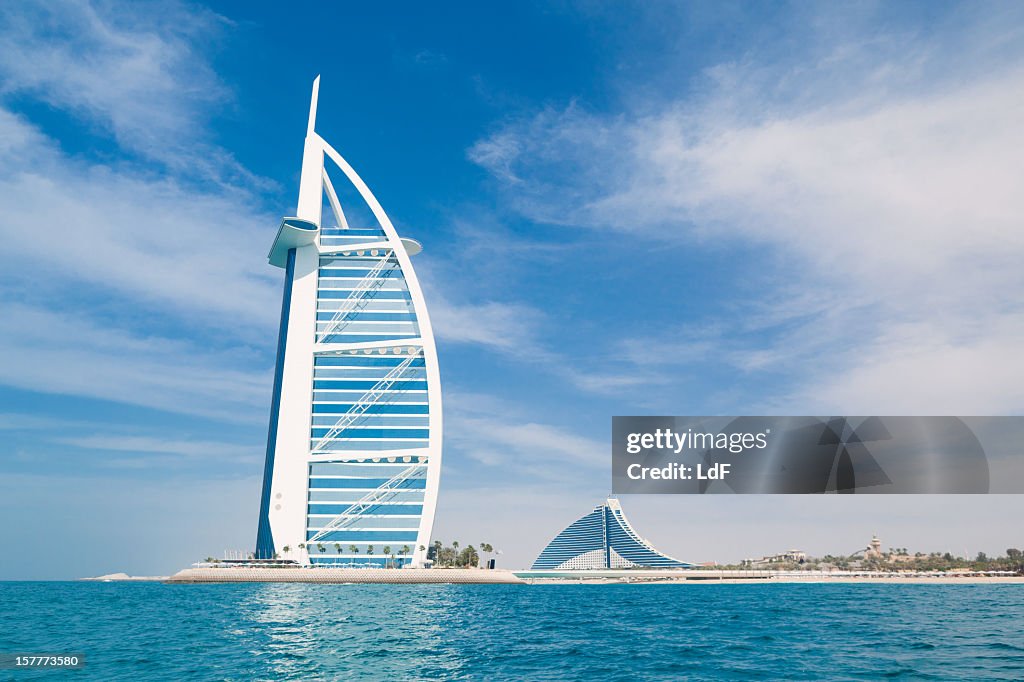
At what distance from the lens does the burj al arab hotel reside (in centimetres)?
11650

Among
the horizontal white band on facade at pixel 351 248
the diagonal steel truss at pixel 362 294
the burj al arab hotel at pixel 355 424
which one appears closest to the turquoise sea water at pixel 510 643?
the burj al arab hotel at pixel 355 424

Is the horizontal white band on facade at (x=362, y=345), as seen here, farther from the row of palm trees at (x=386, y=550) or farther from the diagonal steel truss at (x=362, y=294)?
the row of palm trees at (x=386, y=550)

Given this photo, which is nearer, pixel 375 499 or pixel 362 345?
pixel 375 499

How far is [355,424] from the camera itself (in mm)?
119812

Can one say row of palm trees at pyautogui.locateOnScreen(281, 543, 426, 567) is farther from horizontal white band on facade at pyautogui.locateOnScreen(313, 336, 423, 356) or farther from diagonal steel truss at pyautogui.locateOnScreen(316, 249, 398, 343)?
diagonal steel truss at pyautogui.locateOnScreen(316, 249, 398, 343)

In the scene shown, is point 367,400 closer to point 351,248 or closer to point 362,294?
point 362,294

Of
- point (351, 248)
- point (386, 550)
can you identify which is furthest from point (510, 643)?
point (351, 248)

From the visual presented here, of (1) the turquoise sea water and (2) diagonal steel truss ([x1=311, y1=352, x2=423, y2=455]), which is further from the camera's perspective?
(2) diagonal steel truss ([x1=311, y1=352, x2=423, y2=455])

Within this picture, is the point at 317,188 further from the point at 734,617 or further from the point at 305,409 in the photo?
the point at 734,617

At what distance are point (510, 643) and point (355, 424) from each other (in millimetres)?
87221

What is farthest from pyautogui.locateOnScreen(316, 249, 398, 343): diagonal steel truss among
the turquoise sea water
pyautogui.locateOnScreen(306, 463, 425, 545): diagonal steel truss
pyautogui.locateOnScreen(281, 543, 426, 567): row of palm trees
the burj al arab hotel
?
the turquoise sea water

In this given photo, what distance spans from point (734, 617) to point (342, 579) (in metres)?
66.8

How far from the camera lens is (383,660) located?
1167 inches

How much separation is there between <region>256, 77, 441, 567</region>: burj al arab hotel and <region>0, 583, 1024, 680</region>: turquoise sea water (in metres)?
57.9
